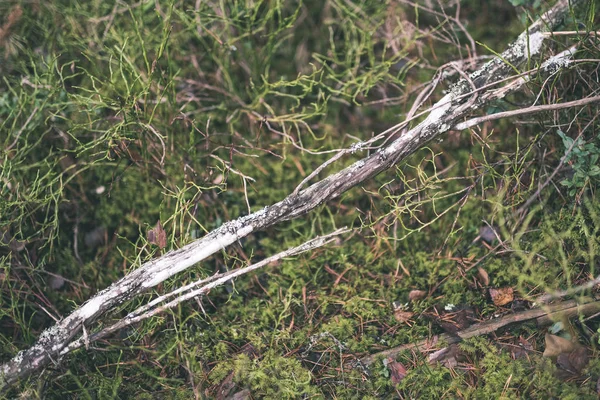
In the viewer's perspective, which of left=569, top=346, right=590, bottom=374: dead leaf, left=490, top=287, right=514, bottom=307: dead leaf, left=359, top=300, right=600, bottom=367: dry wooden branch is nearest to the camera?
left=569, top=346, right=590, bottom=374: dead leaf

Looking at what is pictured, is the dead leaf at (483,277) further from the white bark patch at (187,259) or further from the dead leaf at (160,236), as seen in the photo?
the dead leaf at (160,236)

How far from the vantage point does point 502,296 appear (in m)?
2.13

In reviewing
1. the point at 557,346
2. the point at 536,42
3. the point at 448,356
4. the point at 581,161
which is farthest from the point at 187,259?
the point at 536,42

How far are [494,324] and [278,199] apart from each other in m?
1.19

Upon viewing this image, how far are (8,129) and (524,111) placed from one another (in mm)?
2496

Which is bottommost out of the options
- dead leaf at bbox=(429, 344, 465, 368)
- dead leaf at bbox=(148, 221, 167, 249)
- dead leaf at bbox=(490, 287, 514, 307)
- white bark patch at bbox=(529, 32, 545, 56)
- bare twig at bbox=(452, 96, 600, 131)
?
dead leaf at bbox=(429, 344, 465, 368)

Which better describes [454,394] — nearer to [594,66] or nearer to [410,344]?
[410,344]

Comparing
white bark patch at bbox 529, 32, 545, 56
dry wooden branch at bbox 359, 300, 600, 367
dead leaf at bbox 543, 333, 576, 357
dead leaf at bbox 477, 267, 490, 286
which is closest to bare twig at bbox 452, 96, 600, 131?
white bark patch at bbox 529, 32, 545, 56

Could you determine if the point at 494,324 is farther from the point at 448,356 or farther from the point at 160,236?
the point at 160,236

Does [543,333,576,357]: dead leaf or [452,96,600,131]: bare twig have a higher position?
[452,96,600,131]: bare twig

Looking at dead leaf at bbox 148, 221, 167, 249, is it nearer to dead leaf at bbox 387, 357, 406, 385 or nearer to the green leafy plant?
dead leaf at bbox 387, 357, 406, 385

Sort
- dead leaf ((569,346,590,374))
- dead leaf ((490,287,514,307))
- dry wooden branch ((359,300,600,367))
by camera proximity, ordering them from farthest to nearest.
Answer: dead leaf ((490,287,514,307))
dry wooden branch ((359,300,600,367))
dead leaf ((569,346,590,374))

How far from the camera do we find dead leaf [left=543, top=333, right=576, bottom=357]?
73.3 inches

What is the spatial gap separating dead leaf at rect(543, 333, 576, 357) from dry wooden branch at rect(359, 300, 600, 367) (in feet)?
0.30
